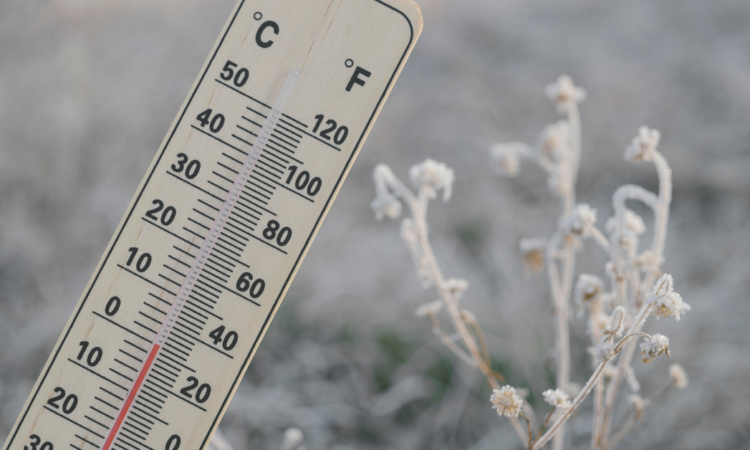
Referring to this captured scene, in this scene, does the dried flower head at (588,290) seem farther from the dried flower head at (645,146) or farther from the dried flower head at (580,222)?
the dried flower head at (645,146)

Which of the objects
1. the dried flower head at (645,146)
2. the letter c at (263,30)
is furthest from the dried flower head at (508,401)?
the letter c at (263,30)

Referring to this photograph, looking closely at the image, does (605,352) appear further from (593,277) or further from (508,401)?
(593,277)

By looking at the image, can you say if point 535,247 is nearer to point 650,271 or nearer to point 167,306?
point 650,271

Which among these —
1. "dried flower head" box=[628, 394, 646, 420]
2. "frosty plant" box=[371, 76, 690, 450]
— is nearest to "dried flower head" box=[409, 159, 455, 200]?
"frosty plant" box=[371, 76, 690, 450]

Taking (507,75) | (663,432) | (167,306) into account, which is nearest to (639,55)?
(507,75)

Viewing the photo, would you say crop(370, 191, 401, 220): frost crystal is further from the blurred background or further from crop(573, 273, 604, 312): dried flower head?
the blurred background

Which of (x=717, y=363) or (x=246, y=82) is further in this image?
(x=717, y=363)

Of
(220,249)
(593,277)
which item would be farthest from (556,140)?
(220,249)
